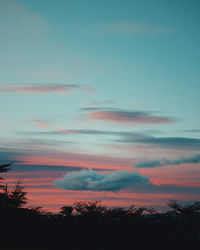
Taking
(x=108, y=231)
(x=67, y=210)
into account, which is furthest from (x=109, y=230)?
(x=67, y=210)

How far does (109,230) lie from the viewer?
2700 centimetres

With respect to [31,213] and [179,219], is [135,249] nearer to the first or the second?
[179,219]

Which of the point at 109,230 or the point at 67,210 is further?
the point at 67,210

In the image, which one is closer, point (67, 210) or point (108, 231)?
point (108, 231)

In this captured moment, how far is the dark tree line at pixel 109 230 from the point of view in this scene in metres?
24.8

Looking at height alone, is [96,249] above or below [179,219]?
below

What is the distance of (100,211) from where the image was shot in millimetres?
30891

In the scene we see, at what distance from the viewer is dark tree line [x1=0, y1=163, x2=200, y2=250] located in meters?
24.8

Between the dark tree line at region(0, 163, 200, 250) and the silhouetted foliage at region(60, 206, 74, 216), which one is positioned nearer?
the dark tree line at region(0, 163, 200, 250)

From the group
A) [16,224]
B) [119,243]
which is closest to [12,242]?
[16,224]

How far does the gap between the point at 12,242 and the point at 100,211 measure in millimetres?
10100

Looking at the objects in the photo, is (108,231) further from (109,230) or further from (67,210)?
(67,210)

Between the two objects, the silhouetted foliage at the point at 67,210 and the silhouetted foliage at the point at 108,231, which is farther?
the silhouetted foliage at the point at 67,210

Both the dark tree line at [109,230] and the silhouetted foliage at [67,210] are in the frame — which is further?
the silhouetted foliage at [67,210]
